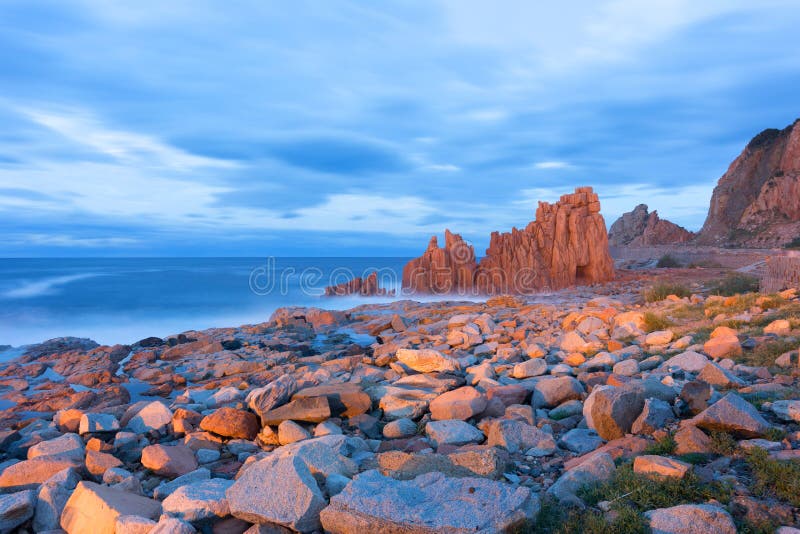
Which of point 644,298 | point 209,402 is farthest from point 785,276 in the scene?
point 209,402

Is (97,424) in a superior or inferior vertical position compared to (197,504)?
inferior

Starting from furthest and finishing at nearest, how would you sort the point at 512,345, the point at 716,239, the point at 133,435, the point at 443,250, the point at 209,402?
the point at 716,239, the point at 443,250, the point at 512,345, the point at 209,402, the point at 133,435

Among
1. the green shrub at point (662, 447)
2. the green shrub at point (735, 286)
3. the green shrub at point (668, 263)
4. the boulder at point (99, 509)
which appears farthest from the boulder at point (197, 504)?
the green shrub at point (668, 263)

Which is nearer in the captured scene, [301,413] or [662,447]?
[662,447]

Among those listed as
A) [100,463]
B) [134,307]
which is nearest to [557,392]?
[100,463]

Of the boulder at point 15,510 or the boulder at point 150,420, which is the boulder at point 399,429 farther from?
the boulder at point 15,510

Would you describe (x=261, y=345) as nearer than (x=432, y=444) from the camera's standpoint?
No

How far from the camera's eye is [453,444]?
5613 mm

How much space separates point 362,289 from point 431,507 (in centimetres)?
3563

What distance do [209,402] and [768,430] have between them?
7.75m

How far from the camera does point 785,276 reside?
16750 millimetres

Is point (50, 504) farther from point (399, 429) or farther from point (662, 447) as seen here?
point (662, 447)

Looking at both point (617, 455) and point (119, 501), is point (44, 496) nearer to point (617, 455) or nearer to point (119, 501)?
point (119, 501)

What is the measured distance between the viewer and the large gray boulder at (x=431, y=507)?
3.48 m
